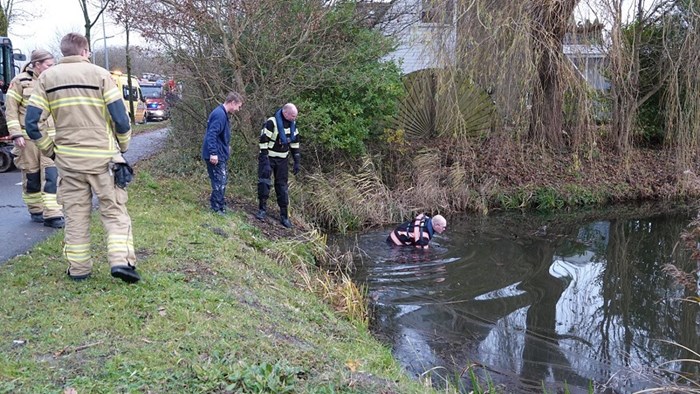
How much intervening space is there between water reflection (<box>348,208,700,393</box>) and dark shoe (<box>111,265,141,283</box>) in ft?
8.99

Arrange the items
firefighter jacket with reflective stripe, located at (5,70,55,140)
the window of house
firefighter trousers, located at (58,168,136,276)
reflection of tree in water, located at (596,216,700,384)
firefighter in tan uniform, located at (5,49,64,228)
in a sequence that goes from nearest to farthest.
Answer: firefighter trousers, located at (58,168,136,276)
firefighter in tan uniform, located at (5,49,64,228)
firefighter jacket with reflective stripe, located at (5,70,55,140)
reflection of tree in water, located at (596,216,700,384)
the window of house

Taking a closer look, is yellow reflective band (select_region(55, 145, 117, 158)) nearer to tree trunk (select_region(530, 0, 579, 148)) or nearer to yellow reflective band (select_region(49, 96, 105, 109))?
yellow reflective band (select_region(49, 96, 105, 109))

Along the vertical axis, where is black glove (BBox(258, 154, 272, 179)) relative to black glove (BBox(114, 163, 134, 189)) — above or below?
below

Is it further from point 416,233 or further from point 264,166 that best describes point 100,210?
point 416,233

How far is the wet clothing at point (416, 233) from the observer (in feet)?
33.0

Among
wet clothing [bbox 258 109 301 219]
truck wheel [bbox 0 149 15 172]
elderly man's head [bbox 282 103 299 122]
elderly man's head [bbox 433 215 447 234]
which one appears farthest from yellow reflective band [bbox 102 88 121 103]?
truck wheel [bbox 0 149 15 172]

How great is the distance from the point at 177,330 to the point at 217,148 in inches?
189

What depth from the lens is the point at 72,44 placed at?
15.1 ft

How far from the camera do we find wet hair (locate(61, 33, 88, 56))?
4.62 m

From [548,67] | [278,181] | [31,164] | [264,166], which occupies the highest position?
[548,67]

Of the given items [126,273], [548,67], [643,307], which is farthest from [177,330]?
[548,67]

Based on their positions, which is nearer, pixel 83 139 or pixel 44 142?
pixel 83 139

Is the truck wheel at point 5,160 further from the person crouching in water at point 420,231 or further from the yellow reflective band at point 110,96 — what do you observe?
the yellow reflective band at point 110,96

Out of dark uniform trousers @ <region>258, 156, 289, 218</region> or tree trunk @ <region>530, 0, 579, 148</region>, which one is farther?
tree trunk @ <region>530, 0, 579, 148</region>
